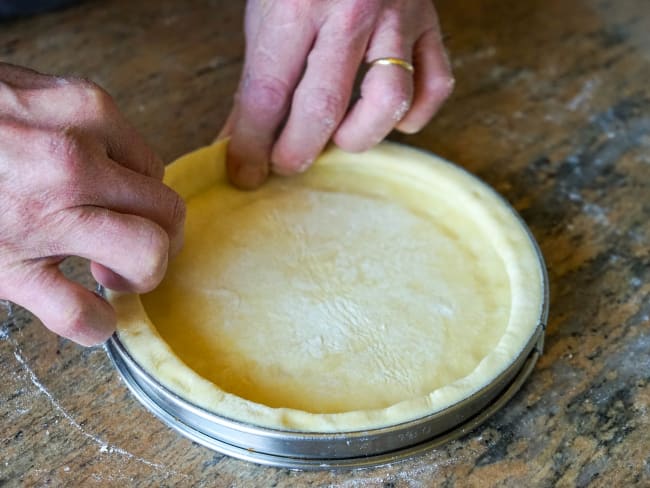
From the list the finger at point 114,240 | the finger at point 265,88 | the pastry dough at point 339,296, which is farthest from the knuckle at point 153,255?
the finger at point 265,88

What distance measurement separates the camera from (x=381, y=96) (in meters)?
1.57

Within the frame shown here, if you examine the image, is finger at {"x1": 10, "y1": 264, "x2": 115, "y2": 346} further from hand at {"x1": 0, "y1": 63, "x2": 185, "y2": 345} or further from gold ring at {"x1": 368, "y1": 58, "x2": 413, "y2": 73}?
gold ring at {"x1": 368, "y1": 58, "x2": 413, "y2": 73}

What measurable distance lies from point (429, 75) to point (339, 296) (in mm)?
582

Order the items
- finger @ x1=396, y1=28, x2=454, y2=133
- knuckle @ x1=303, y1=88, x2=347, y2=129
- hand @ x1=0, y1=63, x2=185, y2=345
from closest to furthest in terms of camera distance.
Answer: hand @ x1=0, y1=63, x2=185, y2=345 < knuckle @ x1=303, y1=88, x2=347, y2=129 < finger @ x1=396, y1=28, x2=454, y2=133

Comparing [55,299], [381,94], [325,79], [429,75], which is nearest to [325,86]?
[325,79]

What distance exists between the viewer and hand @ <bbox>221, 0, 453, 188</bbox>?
61.4 inches

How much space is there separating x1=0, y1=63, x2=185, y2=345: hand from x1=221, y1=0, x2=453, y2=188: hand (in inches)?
16.2

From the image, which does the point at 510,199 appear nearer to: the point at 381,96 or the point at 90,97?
the point at 381,96

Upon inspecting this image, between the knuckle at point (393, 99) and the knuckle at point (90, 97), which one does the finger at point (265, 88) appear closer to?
the knuckle at point (393, 99)

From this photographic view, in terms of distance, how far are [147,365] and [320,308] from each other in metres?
0.36

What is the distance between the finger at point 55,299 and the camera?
117 centimetres

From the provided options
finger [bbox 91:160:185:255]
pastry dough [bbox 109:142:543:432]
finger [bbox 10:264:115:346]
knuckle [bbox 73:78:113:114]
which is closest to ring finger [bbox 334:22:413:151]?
pastry dough [bbox 109:142:543:432]

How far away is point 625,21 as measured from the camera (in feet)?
7.93

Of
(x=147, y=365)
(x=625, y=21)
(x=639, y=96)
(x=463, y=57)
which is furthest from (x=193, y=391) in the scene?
(x=625, y=21)
